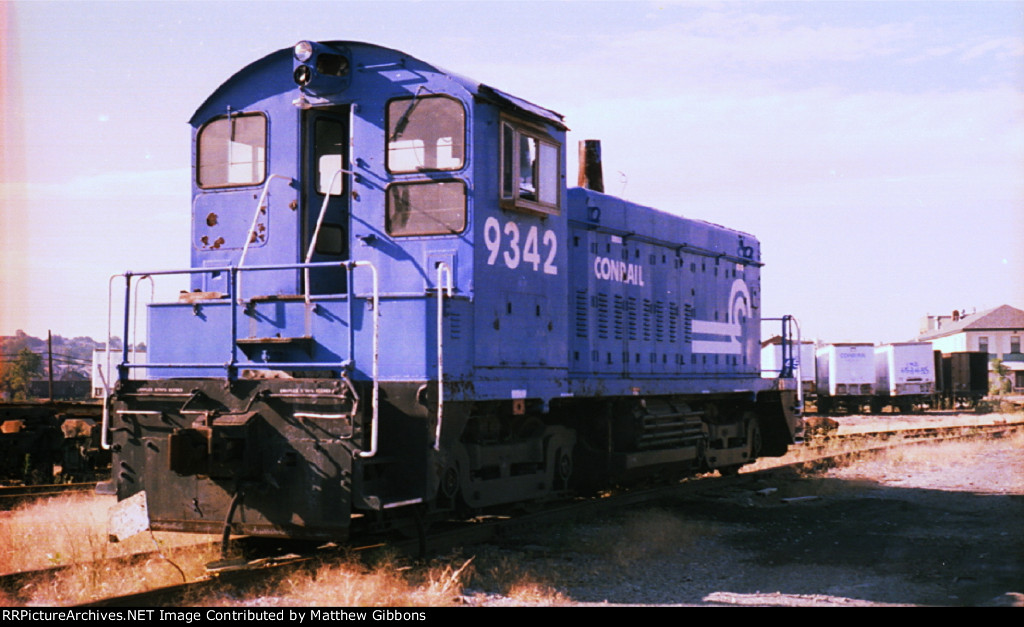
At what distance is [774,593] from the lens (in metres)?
7.31

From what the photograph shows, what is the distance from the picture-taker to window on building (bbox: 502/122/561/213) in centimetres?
852

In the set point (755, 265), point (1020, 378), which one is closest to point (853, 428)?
point (755, 265)

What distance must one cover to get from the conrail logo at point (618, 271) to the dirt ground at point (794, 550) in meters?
2.61

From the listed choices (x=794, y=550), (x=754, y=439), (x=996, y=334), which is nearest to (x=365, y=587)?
(x=794, y=550)

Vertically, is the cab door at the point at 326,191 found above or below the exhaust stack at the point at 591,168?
below

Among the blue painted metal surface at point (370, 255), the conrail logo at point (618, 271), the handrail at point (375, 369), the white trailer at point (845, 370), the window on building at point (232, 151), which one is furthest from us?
the white trailer at point (845, 370)

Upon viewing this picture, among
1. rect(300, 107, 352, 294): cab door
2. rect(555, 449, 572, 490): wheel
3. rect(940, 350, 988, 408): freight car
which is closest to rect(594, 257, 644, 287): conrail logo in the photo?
rect(555, 449, 572, 490): wheel

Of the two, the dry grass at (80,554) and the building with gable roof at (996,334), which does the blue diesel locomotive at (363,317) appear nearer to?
the dry grass at (80,554)

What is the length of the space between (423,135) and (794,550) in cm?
506

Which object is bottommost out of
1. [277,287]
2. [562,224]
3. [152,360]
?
[152,360]

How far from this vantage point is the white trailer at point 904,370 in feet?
131

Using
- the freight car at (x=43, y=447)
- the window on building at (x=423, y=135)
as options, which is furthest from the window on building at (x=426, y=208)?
the freight car at (x=43, y=447)

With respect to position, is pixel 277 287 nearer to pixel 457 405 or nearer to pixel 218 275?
pixel 218 275
